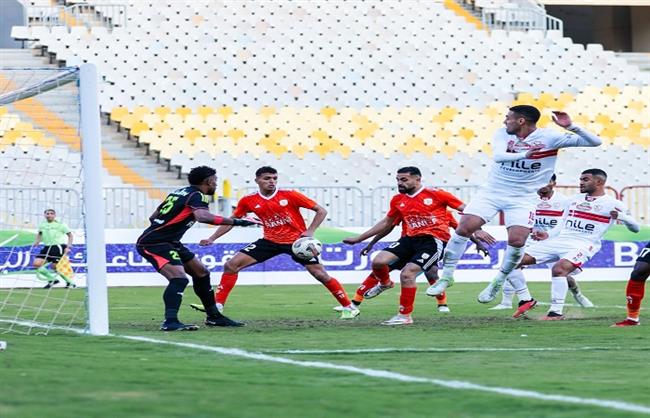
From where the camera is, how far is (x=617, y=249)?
2677 cm

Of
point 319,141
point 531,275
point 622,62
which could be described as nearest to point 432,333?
point 531,275

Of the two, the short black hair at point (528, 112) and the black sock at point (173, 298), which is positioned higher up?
the short black hair at point (528, 112)

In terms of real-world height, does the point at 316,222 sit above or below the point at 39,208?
below

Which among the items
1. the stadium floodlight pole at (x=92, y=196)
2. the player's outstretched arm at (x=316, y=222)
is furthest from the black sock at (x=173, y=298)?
the player's outstretched arm at (x=316, y=222)

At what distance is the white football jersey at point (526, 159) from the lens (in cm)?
1302

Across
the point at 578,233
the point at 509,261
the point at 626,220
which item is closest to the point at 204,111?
the point at 578,233

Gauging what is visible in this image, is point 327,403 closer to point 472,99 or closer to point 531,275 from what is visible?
point 531,275

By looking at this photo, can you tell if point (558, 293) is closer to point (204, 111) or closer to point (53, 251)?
point (53, 251)

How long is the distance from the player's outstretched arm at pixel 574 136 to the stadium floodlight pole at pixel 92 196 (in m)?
4.32

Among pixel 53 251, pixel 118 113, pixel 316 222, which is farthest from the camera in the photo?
pixel 118 113

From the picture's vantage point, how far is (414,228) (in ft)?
48.9

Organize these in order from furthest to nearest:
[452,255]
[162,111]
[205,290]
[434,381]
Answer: [162,111] < [452,255] < [205,290] < [434,381]

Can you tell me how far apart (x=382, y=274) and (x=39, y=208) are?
1151cm

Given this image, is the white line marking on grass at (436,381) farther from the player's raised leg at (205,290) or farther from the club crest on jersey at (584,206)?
the club crest on jersey at (584,206)
